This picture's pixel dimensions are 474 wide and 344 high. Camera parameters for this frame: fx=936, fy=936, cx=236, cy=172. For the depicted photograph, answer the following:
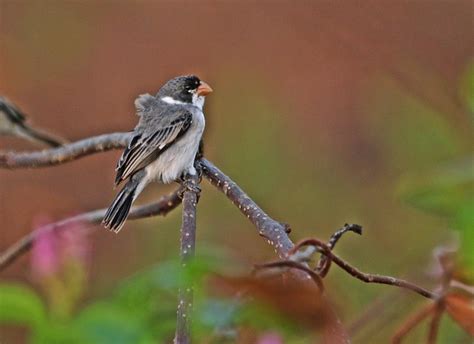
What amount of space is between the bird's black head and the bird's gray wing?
0.10m

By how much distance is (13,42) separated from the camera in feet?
18.5

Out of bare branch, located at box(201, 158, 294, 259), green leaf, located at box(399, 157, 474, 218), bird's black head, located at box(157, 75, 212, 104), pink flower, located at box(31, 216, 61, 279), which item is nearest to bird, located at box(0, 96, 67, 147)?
bare branch, located at box(201, 158, 294, 259)

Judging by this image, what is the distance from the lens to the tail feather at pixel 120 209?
1629 mm

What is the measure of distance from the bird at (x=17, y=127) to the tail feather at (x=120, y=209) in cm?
16

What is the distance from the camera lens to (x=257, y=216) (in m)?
0.96

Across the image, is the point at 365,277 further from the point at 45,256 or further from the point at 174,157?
the point at 174,157

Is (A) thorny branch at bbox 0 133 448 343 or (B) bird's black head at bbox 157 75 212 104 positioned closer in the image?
(A) thorny branch at bbox 0 133 448 343

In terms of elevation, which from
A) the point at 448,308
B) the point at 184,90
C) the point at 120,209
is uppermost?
the point at 184,90

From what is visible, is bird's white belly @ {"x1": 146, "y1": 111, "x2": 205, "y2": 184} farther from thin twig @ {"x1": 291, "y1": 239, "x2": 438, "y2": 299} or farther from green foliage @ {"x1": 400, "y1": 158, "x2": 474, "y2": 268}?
green foliage @ {"x1": 400, "y1": 158, "x2": 474, "y2": 268}

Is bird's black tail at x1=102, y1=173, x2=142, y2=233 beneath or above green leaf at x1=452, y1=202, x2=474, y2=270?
beneath

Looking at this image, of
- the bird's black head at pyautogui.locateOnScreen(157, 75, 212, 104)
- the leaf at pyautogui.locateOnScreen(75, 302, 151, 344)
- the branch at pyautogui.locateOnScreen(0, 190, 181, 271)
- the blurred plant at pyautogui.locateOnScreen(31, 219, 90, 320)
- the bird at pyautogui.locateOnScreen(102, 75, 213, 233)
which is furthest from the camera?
the bird's black head at pyautogui.locateOnScreen(157, 75, 212, 104)

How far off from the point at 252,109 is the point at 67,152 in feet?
9.34

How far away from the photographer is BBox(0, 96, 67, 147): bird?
1.64 m

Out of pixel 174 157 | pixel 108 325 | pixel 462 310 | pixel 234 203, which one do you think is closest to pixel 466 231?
pixel 462 310
